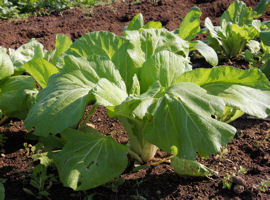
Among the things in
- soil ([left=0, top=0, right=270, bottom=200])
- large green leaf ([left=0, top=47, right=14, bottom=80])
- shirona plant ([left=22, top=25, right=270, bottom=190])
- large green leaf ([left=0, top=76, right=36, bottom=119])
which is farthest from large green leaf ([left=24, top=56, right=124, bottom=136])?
large green leaf ([left=0, top=47, right=14, bottom=80])

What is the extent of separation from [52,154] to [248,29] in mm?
2836

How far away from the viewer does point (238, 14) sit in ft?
14.0

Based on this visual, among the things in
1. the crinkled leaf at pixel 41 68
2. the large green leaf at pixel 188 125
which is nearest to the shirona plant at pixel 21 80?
the crinkled leaf at pixel 41 68

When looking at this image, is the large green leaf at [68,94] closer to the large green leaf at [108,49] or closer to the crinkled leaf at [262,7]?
the large green leaf at [108,49]

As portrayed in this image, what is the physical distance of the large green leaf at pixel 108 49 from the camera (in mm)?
2393

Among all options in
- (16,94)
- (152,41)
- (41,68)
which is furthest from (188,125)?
(16,94)

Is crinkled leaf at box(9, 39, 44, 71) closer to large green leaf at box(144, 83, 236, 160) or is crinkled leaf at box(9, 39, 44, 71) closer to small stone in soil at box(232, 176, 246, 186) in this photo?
large green leaf at box(144, 83, 236, 160)

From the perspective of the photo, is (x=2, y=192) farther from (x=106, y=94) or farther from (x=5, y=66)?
(x=5, y=66)

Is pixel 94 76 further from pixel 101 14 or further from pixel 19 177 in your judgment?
pixel 101 14

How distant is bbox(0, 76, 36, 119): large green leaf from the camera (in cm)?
256

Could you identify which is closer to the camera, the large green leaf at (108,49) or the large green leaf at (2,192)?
the large green leaf at (2,192)

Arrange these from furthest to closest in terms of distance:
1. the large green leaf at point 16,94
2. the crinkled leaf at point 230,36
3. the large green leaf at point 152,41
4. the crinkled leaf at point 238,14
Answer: the crinkled leaf at point 238,14
the crinkled leaf at point 230,36
the large green leaf at point 16,94
the large green leaf at point 152,41

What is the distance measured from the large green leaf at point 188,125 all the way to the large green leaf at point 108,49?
1.92 ft

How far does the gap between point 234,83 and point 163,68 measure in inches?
19.8
